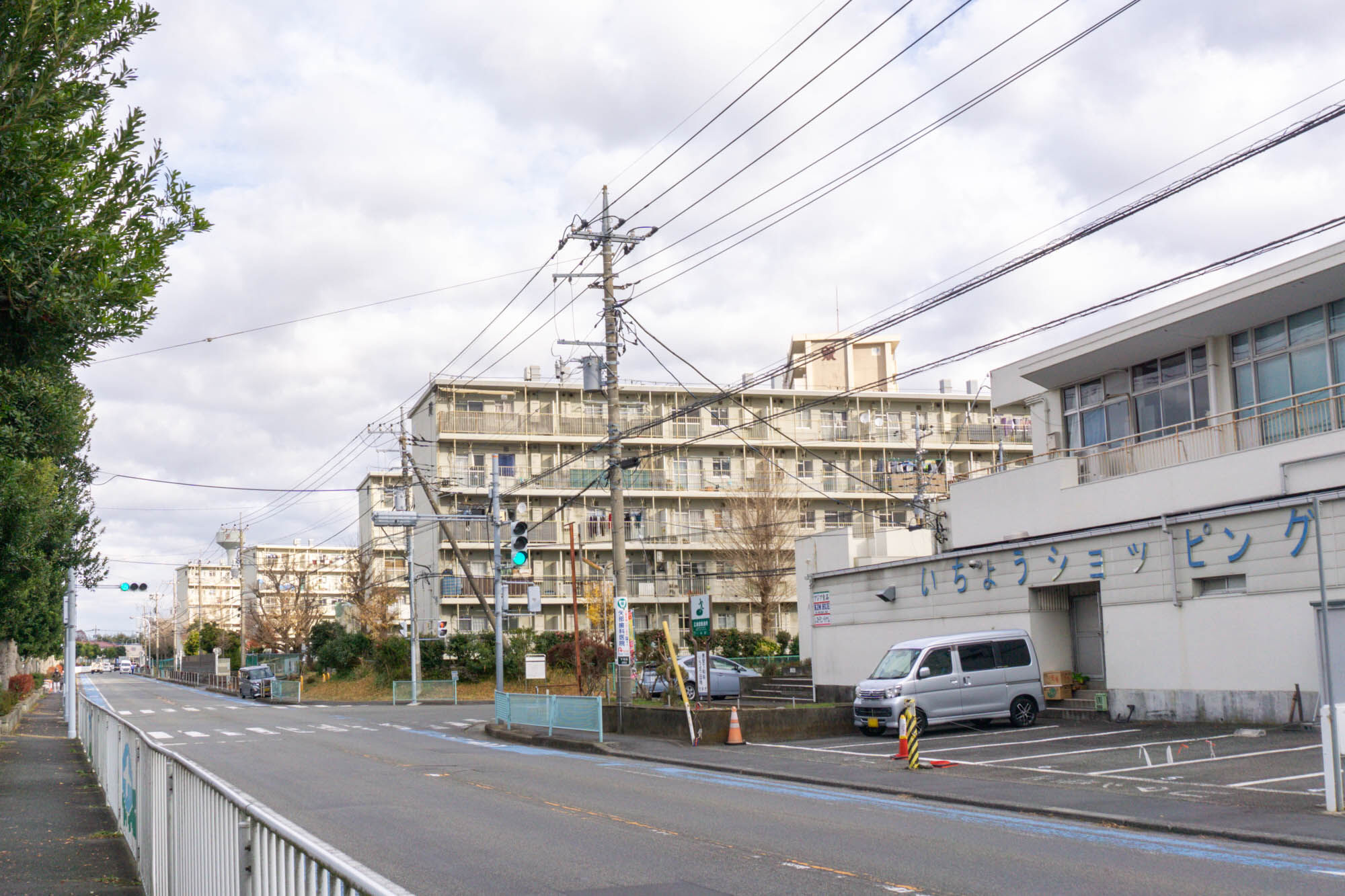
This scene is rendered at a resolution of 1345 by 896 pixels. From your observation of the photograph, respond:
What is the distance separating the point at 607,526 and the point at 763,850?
57772 millimetres

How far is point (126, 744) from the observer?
11.5 meters

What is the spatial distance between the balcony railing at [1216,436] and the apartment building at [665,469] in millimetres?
34199

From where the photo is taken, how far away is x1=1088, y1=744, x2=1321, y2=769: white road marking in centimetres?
1716

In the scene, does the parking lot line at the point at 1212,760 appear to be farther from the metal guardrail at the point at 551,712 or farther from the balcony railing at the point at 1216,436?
the metal guardrail at the point at 551,712

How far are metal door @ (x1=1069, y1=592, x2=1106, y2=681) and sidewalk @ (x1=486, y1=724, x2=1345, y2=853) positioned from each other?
822 cm

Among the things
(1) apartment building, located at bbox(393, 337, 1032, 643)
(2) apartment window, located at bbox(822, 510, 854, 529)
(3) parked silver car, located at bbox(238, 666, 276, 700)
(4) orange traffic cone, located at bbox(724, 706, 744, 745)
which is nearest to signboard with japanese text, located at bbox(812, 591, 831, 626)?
(4) orange traffic cone, located at bbox(724, 706, 744, 745)

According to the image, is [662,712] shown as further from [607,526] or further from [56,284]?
[607,526]

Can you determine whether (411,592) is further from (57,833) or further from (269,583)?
(269,583)

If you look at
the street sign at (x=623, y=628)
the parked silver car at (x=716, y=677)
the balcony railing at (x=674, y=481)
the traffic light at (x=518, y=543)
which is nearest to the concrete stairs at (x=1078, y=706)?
the street sign at (x=623, y=628)

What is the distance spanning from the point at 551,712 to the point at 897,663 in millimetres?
8463

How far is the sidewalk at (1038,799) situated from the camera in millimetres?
11828

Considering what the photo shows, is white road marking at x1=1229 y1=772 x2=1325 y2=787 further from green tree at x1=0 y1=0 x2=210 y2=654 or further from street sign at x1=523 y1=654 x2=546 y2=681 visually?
street sign at x1=523 y1=654 x2=546 y2=681

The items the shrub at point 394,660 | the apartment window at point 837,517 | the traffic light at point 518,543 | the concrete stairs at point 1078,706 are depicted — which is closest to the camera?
the concrete stairs at point 1078,706

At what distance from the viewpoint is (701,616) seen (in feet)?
81.0
